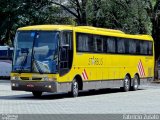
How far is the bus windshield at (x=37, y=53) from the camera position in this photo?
23.8m

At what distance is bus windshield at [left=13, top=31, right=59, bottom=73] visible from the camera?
78.1ft

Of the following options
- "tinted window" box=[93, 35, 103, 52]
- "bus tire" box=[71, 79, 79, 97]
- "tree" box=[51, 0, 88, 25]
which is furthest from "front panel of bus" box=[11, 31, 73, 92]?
"tree" box=[51, 0, 88, 25]

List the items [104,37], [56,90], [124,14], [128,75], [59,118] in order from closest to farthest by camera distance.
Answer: [59,118] < [56,90] < [104,37] < [128,75] < [124,14]

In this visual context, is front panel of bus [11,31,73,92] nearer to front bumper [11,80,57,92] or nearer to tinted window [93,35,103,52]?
front bumper [11,80,57,92]

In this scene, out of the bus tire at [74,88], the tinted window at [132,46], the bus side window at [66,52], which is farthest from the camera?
the tinted window at [132,46]

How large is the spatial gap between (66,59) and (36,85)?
6.28ft

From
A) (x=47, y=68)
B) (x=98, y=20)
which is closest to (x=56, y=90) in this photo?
(x=47, y=68)

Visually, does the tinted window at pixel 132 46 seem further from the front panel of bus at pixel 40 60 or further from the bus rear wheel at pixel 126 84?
the front panel of bus at pixel 40 60

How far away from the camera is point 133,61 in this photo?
105ft

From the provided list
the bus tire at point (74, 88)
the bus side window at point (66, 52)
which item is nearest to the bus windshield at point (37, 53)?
the bus side window at point (66, 52)

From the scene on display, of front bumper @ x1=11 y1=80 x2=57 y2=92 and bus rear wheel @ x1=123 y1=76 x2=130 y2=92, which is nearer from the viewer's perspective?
front bumper @ x1=11 y1=80 x2=57 y2=92

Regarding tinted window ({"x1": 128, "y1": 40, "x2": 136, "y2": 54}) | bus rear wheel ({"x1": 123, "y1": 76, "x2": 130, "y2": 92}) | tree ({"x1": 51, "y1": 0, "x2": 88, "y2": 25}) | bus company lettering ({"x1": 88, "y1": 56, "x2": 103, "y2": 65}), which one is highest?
tree ({"x1": 51, "y1": 0, "x2": 88, "y2": 25})

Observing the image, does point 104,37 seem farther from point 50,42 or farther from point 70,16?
point 70,16

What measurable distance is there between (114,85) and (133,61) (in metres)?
2.81
